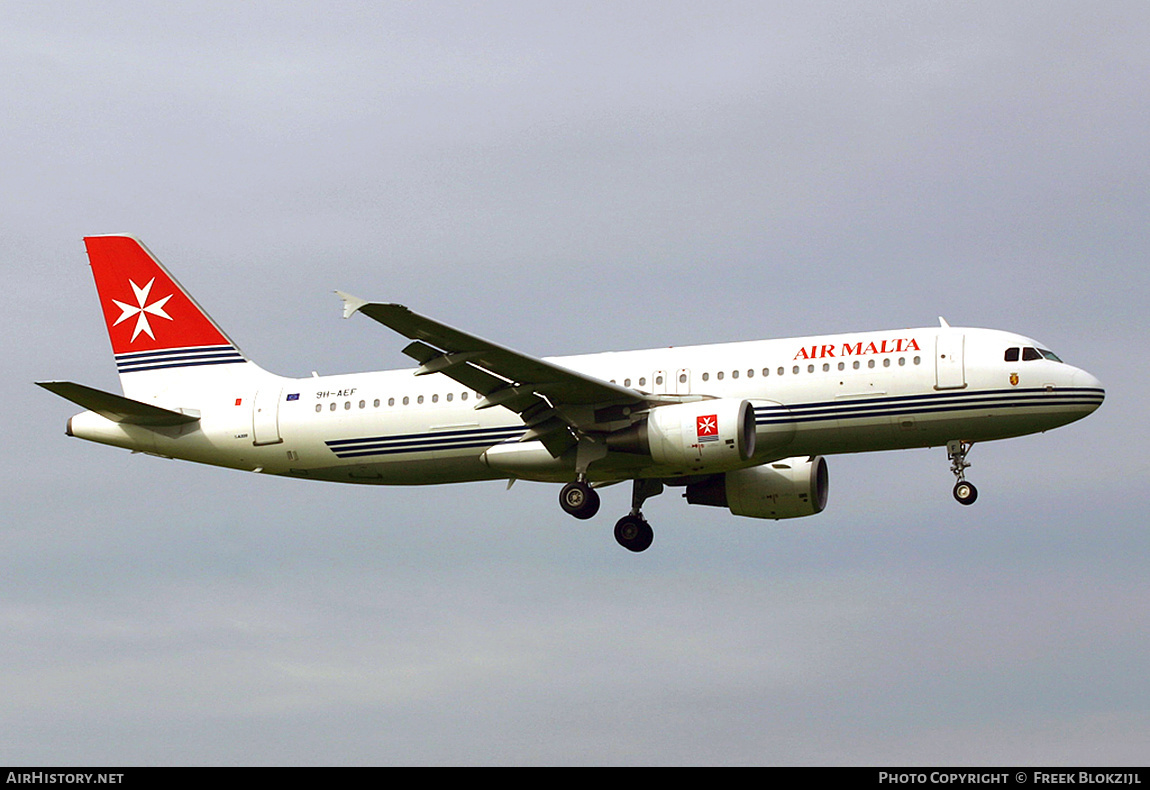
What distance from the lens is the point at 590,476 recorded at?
41000 mm

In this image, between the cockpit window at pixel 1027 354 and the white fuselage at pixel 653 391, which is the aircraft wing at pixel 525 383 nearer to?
the white fuselage at pixel 653 391

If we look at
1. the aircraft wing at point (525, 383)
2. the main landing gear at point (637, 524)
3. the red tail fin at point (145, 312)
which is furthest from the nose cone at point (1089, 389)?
the red tail fin at point (145, 312)

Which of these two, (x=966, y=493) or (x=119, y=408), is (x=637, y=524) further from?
(x=119, y=408)

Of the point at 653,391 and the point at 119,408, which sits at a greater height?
the point at 653,391

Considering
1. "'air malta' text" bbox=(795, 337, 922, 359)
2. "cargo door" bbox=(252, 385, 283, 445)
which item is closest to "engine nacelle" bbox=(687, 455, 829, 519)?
"'air malta' text" bbox=(795, 337, 922, 359)

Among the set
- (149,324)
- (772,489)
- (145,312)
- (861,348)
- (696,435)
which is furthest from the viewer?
(145,312)

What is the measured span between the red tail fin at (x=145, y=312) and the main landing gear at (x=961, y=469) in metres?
19.1

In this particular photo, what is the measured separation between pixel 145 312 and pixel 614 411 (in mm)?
14551

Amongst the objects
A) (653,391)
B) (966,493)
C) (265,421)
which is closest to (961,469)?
(966,493)

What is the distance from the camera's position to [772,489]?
44.0 metres

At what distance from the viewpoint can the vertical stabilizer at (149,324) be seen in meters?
44.9

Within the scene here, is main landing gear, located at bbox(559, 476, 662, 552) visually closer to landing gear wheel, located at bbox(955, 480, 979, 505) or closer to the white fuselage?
the white fuselage

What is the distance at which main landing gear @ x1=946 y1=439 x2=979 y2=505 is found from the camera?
3934 cm
